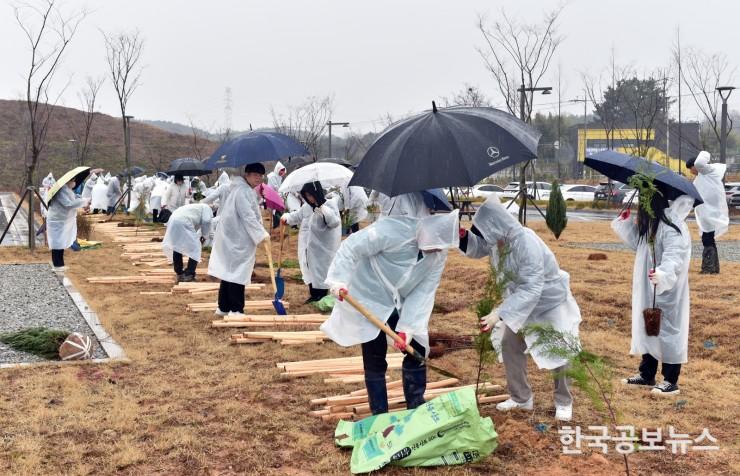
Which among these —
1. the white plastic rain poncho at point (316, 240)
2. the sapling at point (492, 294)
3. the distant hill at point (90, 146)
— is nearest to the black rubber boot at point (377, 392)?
the sapling at point (492, 294)

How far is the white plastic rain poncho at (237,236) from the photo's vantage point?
8500 millimetres

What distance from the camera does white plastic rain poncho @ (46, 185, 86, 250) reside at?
502 inches

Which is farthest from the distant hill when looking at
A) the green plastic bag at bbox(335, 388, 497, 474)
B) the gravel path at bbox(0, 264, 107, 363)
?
the green plastic bag at bbox(335, 388, 497, 474)

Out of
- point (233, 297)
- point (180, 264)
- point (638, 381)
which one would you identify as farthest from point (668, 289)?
point (180, 264)

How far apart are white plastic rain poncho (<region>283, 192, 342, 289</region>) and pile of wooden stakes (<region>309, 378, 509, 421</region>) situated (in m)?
4.10

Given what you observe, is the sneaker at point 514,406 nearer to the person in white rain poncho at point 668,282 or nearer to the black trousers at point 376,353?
the black trousers at point 376,353

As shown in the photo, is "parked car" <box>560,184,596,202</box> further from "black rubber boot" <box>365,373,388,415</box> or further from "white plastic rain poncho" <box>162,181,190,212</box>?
"black rubber boot" <box>365,373,388,415</box>

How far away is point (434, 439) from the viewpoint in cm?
425

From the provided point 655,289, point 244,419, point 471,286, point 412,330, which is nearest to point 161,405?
point 244,419

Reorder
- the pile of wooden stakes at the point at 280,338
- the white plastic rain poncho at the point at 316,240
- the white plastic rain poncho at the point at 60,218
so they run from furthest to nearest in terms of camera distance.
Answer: the white plastic rain poncho at the point at 60,218, the white plastic rain poncho at the point at 316,240, the pile of wooden stakes at the point at 280,338

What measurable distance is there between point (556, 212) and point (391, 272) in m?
12.9

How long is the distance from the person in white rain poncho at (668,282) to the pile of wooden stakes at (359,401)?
118 centimetres

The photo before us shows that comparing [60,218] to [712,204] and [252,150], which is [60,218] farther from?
[712,204]

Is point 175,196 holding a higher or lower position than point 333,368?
higher
